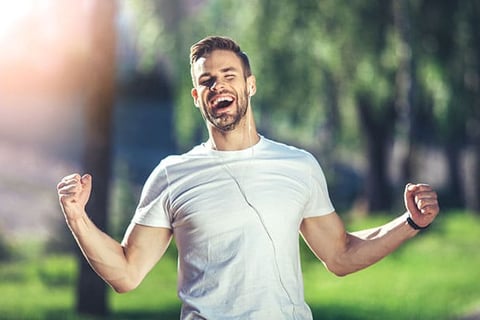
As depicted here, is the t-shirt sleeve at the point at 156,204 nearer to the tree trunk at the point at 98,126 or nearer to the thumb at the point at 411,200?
the thumb at the point at 411,200

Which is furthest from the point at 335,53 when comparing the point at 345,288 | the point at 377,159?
the point at 377,159

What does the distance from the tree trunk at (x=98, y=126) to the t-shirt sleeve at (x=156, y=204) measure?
18.8ft

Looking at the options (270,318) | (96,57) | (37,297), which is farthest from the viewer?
(37,297)

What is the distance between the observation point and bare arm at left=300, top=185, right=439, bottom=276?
2.45 meters

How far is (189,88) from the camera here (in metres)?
10.9

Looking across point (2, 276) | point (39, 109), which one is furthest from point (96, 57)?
point (39, 109)

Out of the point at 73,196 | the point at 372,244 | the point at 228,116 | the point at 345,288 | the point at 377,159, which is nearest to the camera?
the point at 73,196

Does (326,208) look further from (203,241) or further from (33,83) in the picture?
(33,83)

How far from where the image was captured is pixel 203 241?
7.56 feet

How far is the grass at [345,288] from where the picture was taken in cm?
866

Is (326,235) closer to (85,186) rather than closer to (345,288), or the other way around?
(85,186)

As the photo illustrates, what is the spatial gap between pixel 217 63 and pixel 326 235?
1.58 ft

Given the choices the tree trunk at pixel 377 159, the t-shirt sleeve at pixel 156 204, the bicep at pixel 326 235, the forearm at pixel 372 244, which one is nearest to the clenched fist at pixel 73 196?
the t-shirt sleeve at pixel 156 204

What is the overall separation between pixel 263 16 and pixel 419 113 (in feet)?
11.0
